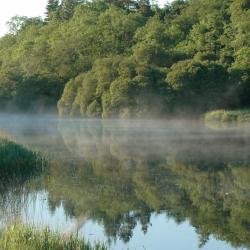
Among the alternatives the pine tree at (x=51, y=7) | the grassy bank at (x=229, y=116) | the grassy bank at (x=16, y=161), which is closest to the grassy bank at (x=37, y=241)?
the grassy bank at (x=16, y=161)

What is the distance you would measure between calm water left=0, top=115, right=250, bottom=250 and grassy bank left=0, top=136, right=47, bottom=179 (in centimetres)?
58

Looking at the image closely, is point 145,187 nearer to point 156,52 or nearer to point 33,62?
point 156,52

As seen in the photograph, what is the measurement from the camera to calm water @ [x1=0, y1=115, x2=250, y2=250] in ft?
39.0

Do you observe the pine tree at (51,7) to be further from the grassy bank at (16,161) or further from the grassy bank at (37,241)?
the grassy bank at (37,241)

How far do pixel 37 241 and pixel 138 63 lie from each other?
172 feet

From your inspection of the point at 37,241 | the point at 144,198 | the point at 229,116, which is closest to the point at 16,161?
the point at 144,198

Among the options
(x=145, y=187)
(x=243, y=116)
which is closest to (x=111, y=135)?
(x=243, y=116)

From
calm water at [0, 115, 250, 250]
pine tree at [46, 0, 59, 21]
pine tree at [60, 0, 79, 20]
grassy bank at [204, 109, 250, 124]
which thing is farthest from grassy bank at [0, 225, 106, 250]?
pine tree at [46, 0, 59, 21]

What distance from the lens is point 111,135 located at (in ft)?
127

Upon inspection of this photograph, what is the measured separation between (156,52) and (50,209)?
48.9m

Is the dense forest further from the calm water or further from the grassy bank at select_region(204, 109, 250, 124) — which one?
the calm water

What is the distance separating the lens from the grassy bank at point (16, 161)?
17.9 m

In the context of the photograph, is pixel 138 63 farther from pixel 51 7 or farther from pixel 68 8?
pixel 51 7

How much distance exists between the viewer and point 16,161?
18.6 m
